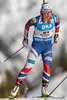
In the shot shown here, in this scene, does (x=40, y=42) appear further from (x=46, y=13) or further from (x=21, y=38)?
(x=21, y=38)

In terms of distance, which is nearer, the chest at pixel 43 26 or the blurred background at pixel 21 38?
the chest at pixel 43 26

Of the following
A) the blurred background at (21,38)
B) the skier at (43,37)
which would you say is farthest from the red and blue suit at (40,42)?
the blurred background at (21,38)

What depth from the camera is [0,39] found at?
7.11 metres

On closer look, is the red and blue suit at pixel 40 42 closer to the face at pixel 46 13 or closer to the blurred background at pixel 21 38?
the face at pixel 46 13

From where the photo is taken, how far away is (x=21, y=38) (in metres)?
6.93

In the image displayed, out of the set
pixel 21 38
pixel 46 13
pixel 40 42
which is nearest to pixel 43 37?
pixel 40 42

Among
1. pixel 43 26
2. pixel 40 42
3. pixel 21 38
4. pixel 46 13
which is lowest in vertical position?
pixel 21 38

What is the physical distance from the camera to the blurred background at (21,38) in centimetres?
689

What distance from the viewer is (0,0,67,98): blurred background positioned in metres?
6.89

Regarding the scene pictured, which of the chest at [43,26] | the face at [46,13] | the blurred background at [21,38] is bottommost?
the blurred background at [21,38]

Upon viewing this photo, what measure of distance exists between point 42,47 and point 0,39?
319 cm

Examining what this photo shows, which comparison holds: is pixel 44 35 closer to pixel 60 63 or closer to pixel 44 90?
pixel 44 90

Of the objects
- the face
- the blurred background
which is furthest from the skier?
the blurred background

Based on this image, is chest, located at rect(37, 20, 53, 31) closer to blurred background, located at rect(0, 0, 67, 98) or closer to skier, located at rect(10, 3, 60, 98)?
skier, located at rect(10, 3, 60, 98)
